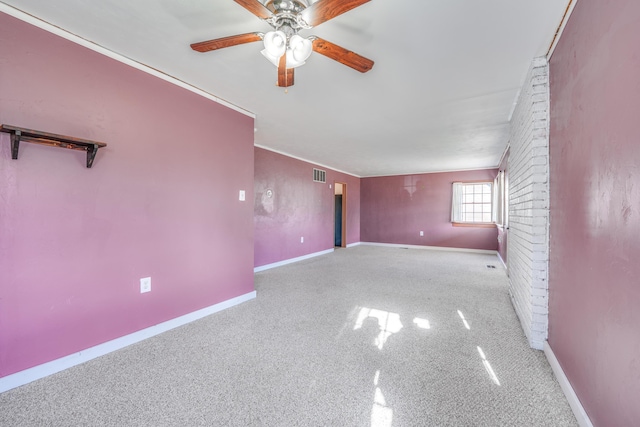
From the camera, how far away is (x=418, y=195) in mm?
7445

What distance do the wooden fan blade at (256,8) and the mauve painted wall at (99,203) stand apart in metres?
1.45

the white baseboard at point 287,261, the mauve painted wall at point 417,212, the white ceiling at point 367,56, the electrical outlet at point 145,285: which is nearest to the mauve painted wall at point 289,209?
the white baseboard at point 287,261

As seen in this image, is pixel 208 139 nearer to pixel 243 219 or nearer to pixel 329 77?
pixel 243 219

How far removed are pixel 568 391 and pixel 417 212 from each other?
6266 millimetres

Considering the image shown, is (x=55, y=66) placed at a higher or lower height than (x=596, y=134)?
higher

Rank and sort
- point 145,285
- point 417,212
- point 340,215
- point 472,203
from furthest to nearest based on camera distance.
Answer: point 340,215 < point 417,212 < point 472,203 < point 145,285

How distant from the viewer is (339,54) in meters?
1.48

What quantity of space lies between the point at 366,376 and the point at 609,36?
212 cm

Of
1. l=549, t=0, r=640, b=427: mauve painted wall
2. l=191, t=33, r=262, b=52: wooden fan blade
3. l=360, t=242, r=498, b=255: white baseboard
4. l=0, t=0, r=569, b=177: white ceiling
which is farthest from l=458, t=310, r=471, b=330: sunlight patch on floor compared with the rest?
l=360, t=242, r=498, b=255: white baseboard

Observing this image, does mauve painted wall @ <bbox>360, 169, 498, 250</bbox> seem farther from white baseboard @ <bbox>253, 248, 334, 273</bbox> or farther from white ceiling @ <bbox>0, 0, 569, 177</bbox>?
white ceiling @ <bbox>0, 0, 569, 177</bbox>

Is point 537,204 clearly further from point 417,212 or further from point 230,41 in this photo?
point 417,212

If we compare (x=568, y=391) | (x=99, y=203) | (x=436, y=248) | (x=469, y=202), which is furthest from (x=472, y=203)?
(x=99, y=203)

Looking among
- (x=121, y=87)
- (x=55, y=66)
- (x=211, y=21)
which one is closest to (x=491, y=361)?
(x=211, y=21)

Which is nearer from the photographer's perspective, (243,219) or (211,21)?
(211,21)
